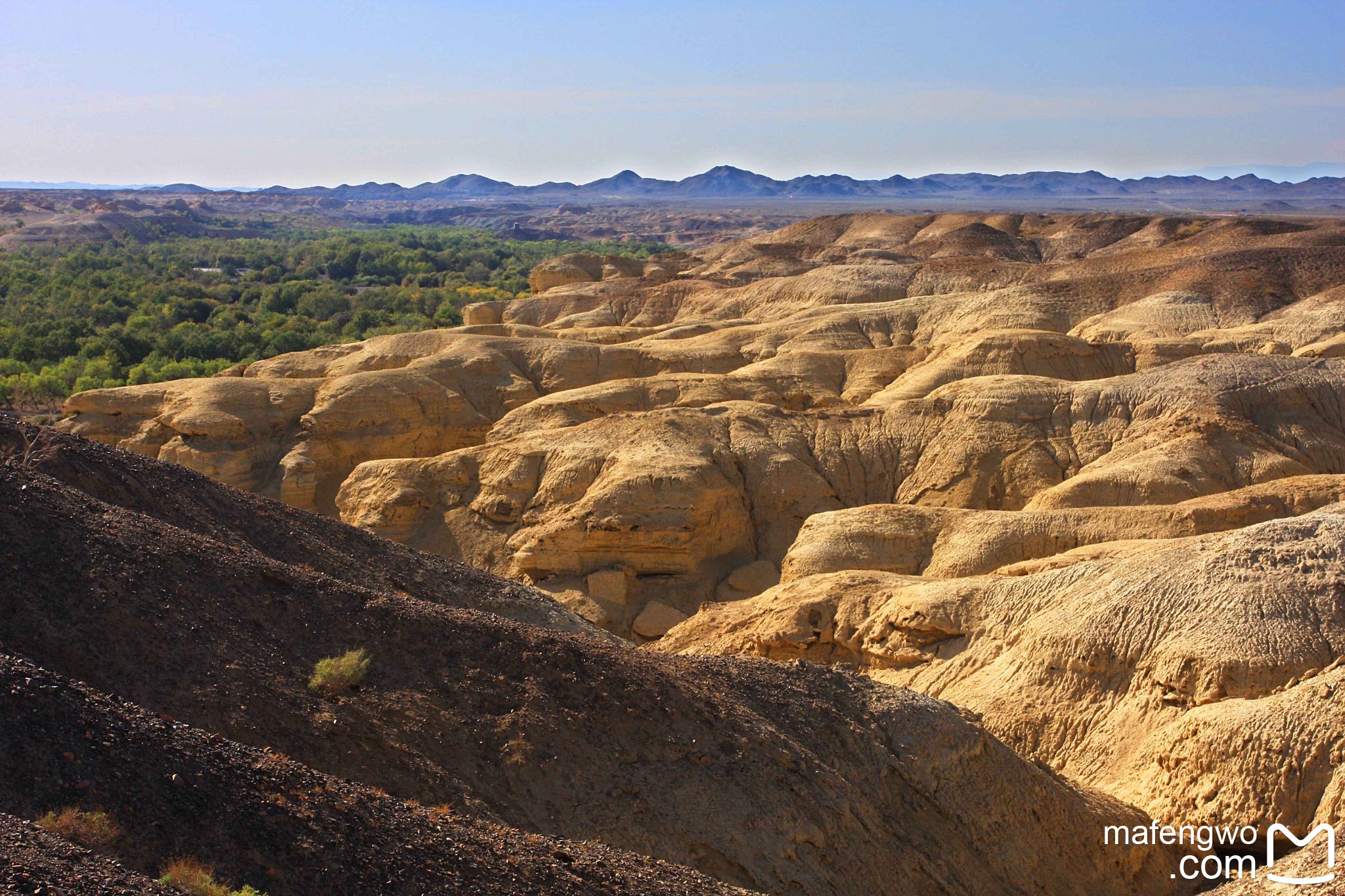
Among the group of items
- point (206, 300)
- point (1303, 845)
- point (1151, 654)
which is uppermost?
point (206, 300)

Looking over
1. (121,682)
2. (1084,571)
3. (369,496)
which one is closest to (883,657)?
(1084,571)

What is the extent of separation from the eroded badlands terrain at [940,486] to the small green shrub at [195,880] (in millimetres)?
3533

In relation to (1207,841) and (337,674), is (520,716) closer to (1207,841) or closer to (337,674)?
(337,674)

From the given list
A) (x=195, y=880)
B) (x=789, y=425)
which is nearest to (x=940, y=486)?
(x=789, y=425)

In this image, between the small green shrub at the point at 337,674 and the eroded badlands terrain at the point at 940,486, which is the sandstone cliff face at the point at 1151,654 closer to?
the eroded badlands terrain at the point at 940,486

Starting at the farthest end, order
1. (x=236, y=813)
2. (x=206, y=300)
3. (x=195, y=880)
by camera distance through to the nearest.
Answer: (x=206, y=300), (x=236, y=813), (x=195, y=880)

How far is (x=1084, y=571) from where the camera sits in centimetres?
1670

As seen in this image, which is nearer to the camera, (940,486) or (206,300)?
(940,486)

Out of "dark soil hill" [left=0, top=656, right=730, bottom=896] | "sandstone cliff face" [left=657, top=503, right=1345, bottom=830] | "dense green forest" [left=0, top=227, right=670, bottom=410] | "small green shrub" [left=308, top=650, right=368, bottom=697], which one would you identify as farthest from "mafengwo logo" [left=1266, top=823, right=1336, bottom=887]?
"dense green forest" [left=0, top=227, right=670, bottom=410]

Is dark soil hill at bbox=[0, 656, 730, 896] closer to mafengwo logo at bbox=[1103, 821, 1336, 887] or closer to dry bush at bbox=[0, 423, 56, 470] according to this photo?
dry bush at bbox=[0, 423, 56, 470]

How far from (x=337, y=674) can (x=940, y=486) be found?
18.6m

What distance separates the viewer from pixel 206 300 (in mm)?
64812

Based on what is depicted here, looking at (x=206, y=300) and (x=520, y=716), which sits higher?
(x=520, y=716)

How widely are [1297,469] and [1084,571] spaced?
10281mm
